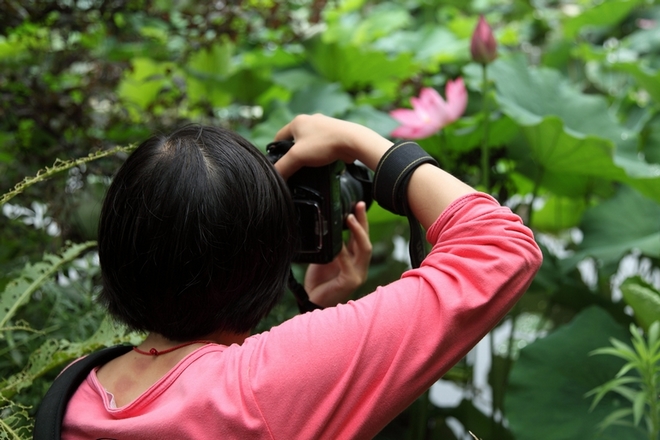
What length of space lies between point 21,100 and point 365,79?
0.83m

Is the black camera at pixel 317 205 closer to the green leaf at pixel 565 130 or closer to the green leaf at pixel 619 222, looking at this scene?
the green leaf at pixel 565 130

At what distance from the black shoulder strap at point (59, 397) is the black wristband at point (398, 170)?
284 millimetres

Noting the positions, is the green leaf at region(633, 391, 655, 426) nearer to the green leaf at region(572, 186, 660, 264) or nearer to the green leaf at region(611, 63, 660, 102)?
the green leaf at region(572, 186, 660, 264)

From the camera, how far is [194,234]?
0.56 meters

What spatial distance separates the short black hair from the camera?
1.85 feet

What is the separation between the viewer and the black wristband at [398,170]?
0.60 m

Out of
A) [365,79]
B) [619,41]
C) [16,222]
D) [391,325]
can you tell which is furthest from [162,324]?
[619,41]

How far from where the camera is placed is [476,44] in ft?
3.91

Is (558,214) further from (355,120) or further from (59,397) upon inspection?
(59,397)

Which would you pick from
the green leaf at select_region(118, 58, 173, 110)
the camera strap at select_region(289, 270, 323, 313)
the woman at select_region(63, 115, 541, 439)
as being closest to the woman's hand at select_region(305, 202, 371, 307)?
the camera strap at select_region(289, 270, 323, 313)

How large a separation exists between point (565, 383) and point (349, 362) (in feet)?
2.71

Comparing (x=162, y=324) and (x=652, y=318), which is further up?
(x=162, y=324)

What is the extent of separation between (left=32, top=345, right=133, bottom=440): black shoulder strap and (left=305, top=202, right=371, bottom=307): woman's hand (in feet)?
0.95

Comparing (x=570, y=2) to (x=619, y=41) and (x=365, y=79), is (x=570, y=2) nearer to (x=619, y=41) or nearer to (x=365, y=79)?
(x=619, y=41)
